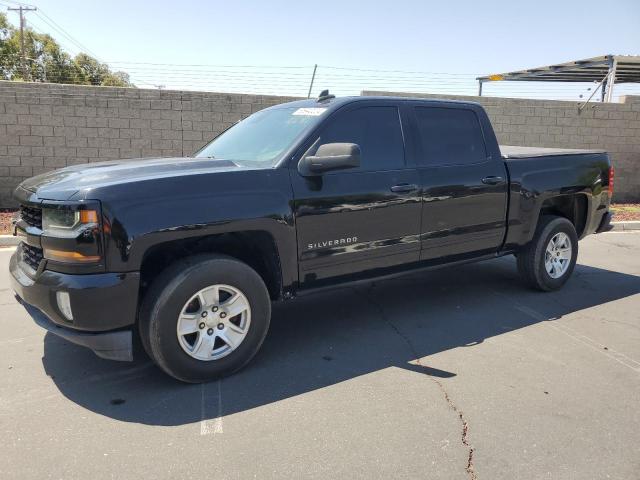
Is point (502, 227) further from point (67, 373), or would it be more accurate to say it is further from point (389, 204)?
point (67, 373)

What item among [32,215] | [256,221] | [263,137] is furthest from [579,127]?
[32,215]

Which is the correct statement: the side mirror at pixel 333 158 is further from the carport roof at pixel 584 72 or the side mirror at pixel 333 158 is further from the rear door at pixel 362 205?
the carport roof at pixel 584 72

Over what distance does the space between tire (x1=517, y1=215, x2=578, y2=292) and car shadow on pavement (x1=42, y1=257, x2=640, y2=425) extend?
155mm

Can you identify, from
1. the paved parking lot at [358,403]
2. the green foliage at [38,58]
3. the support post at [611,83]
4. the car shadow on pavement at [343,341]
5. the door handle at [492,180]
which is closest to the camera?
the paved parking lot at [358,403]

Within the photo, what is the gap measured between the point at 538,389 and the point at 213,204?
2.52 m

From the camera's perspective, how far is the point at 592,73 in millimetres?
16578

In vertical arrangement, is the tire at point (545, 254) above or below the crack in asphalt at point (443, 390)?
above

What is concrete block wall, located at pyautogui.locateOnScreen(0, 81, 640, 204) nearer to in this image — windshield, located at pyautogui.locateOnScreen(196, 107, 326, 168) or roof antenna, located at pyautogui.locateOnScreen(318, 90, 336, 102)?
windshield, located at pyautogui.locateOnScreen(196, 107, 326, 168)

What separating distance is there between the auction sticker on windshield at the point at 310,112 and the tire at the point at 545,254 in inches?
110

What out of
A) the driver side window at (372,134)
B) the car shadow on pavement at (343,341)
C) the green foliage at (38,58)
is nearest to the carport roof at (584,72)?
the car shadow on pavement at (343,341)

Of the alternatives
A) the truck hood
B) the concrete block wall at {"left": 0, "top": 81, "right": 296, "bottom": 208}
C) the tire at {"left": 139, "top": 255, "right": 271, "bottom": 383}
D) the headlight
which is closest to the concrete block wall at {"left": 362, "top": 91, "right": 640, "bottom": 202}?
the concrete block wall at {"left": 0, "top": 81, "right": 296, "bottom": 208}

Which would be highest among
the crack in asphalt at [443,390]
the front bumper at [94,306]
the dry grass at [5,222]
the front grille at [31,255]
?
the front grille at [31,255]

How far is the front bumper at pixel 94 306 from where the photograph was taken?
3074 millimetres

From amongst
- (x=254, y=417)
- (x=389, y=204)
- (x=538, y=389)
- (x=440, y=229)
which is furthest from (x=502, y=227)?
(x=254, y=417)
